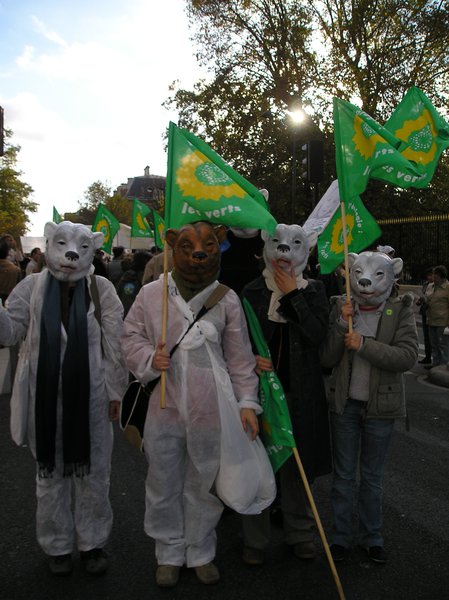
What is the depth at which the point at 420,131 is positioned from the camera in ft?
13.7

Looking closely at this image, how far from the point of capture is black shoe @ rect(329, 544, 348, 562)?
3.32m

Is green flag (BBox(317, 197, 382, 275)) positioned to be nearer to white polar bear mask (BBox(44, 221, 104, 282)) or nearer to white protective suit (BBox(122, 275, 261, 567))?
white protective suit (BBox(122, 275, 261, 567))

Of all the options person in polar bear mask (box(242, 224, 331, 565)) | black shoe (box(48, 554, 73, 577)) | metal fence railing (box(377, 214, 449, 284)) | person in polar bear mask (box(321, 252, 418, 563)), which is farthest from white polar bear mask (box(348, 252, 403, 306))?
metal fence railing (box(377, 214, 449, 284))

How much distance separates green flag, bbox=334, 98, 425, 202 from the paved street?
200cm

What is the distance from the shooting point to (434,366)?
9.24 meters

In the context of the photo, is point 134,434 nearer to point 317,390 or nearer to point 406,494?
point 317,390

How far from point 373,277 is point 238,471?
4.12ft

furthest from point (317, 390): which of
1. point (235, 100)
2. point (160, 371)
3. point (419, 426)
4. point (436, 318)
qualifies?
point (235, 100)

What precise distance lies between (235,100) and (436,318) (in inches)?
709

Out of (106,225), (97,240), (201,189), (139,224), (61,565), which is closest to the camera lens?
(201,189)

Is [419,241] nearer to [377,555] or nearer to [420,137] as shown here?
[420,137]

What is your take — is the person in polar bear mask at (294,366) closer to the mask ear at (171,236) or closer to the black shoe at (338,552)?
the black shoe at (338,552)

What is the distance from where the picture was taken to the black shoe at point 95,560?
10.6 feet

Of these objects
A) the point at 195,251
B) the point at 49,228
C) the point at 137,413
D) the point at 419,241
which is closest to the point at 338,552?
the point at 137,413
